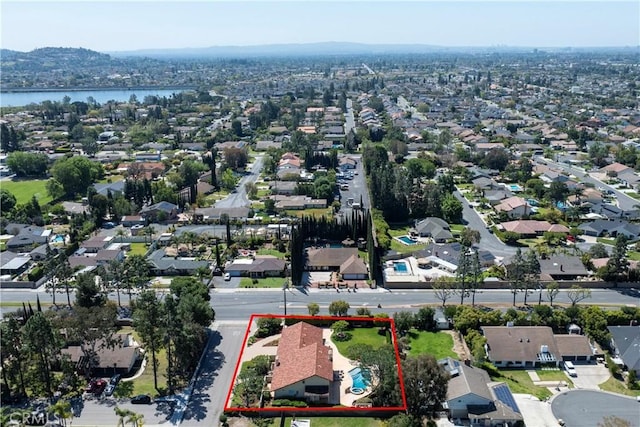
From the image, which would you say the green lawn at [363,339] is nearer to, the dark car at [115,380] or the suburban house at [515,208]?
the dark car at [115,380]

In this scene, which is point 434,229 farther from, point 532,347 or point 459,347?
point 532,347

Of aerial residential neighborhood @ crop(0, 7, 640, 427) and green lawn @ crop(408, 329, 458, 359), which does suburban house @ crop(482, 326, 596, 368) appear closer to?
aerial residential neighborhood @ crop(0, 7, 640, 427)

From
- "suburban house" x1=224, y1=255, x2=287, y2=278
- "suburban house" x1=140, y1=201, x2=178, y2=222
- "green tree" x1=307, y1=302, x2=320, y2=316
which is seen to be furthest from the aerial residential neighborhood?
"green tree" x1=307, y1=302, x2=320, y2=316

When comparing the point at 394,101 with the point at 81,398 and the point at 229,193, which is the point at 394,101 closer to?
the point at 229,193

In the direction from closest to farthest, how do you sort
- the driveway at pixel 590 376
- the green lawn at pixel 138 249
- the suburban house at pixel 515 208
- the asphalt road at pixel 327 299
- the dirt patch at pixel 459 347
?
the driveway at pixel 590 376 < the dirt patch at pixel 459 347 < the asphalt road at pixel 327 299 < the green lawn at pixel 138 249 < the suburban house at pixel 515 208

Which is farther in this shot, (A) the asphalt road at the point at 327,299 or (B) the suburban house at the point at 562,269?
(B) the suburban house at the point at 562,269

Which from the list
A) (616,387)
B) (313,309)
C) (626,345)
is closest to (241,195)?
(313,309)

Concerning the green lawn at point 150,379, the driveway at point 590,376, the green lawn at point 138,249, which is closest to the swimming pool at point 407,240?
the driveway at point 590,376
